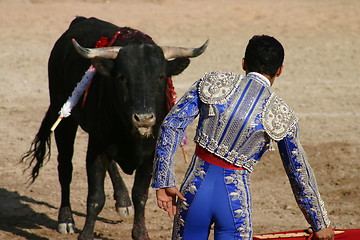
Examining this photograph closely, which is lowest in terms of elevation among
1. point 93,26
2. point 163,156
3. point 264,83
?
point 93,26

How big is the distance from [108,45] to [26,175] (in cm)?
264

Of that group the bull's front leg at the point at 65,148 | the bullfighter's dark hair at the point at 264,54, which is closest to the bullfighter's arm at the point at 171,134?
the bullfighter's dark hair at the point at 264,54

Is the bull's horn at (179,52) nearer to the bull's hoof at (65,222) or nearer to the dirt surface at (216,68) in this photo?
the dirt surface at (216,68)

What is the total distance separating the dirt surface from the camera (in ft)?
24.3

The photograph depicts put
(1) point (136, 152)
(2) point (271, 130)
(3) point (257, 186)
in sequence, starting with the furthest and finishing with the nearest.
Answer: (3) point (257, 186) < (1) point (136, 152) < (2) point (271, 130)

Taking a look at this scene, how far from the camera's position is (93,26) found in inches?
289

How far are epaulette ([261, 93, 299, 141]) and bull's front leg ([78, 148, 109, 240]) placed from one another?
2578 mm

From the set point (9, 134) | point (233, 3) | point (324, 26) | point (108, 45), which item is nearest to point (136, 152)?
point (108, 45)

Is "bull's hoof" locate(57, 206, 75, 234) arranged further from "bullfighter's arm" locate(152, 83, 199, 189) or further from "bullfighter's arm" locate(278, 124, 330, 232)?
"bullfighter's arm" locate(278, 124, 330, 232)

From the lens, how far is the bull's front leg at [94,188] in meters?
6.28

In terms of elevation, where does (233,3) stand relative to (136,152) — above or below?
below

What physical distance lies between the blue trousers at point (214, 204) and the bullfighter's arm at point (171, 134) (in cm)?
14

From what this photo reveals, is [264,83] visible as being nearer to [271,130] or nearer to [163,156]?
[271,130]

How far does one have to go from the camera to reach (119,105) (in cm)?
598
